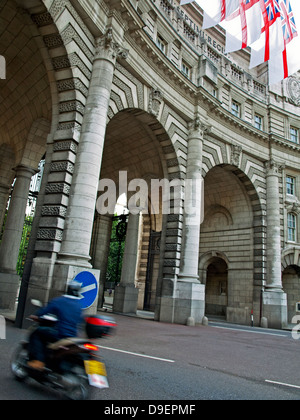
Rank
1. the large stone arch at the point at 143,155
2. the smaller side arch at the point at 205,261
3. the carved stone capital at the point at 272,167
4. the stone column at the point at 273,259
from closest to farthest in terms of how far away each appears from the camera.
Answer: the large stone arch at the point at 143,155 → the stone column at the point at 273,259 → the carved stone capital at the point at 272,167 → the smaller side arch at the point at 205,261

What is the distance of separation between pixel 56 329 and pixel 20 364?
0.98 metres

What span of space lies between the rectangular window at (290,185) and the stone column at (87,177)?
788 inches

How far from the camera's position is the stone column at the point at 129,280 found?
2136cm

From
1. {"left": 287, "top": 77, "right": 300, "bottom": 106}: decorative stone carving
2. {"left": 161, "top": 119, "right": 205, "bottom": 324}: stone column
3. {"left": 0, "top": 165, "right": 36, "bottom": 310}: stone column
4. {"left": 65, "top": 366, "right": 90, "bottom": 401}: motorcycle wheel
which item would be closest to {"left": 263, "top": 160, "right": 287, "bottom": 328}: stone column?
{"left": 161, "top": 119, "right": 205, "bottom": 324}: stone column

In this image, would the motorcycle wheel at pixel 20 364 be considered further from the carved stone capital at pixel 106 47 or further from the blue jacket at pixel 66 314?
the carved stone capital at pixel 106 47

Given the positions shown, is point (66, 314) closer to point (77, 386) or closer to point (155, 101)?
point (77, 386)

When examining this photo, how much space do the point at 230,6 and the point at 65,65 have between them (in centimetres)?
1298

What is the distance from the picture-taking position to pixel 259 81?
29531 millimetres

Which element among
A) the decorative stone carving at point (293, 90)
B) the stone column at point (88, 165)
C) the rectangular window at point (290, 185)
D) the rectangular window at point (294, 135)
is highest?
the decorative stone carving at point (293, 90)

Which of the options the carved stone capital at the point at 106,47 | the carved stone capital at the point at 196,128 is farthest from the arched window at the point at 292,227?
the carved stone capital at the point at 106,47

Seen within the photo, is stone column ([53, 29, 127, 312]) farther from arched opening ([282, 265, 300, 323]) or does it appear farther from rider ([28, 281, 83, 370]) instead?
arched opening ([282, 265, 300, 323])

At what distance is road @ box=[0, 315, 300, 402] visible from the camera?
4.93 meters

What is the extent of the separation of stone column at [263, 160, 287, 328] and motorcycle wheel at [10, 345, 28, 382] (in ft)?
71.5
